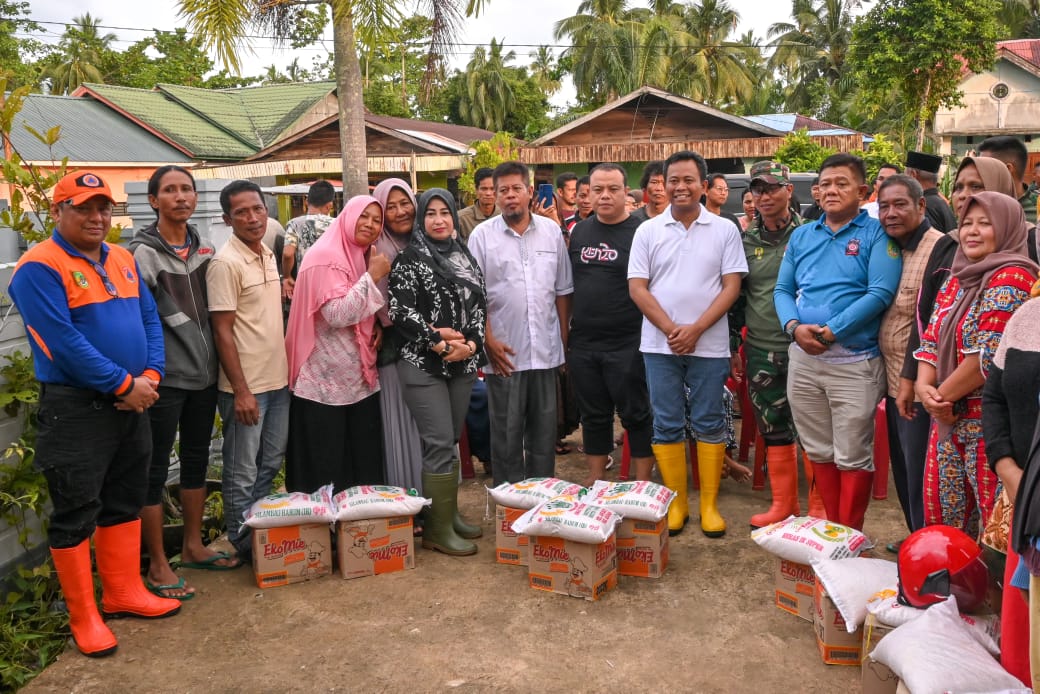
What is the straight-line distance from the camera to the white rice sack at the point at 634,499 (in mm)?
4027

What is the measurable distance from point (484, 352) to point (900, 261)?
7.01 feet

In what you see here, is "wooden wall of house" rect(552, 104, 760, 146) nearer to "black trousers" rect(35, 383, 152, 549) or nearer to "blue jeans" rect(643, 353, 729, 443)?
"blue jeans" rect(643, 353, 729, 443)

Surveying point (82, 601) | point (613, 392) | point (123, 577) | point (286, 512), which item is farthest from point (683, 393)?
point (82, 601)

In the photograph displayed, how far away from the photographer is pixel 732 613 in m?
3.74

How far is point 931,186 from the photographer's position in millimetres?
5781

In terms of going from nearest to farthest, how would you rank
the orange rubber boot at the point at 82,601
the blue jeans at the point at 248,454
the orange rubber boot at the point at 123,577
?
the orange rubber boot at the point at 82,601 → the orange rubber boot at the point at 123,577 → the blue jeans at the point at 248,454

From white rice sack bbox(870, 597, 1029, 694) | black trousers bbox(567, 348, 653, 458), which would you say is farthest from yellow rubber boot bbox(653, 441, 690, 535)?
white rice sack bbox(870, 597, 1029, 694)

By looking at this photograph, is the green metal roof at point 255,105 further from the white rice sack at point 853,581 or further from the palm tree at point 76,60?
the white rice sack at point 853,581

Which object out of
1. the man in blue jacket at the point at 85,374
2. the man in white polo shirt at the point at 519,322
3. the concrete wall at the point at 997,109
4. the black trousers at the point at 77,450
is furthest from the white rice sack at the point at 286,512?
the concrete wall at the point at 997,109

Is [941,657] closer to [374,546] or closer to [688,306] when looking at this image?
[688,306]

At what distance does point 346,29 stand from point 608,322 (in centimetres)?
643

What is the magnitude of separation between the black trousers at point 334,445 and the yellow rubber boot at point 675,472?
1579mm

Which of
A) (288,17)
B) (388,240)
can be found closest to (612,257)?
(388,240)

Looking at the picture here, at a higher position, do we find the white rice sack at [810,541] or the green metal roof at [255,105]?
the green metal roof at [255,105]
